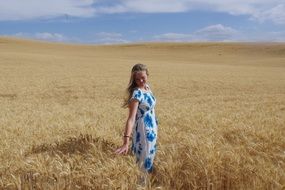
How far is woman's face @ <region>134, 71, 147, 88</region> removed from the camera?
597 cm

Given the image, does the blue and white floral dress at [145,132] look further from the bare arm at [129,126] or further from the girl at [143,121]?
the bare arm at [129,126]

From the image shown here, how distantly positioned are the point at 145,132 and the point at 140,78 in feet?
2.44

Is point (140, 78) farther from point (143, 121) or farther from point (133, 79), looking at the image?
point (143, 121)

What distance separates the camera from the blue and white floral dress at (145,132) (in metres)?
5.96

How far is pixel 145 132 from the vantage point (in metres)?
5.98

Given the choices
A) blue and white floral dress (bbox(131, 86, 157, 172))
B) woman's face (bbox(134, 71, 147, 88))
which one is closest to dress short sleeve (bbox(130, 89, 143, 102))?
blue and white floral dress (bbox(131, 86, 157, 172))

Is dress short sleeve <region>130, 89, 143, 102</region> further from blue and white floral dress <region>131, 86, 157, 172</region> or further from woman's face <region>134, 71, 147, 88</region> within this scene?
woman's face <region>134, 71, 147, 88</region>

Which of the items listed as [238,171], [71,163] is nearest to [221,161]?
[238,171]

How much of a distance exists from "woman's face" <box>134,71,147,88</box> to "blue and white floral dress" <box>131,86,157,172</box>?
98 millimetres

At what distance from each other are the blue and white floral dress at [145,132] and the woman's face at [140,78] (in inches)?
3.9

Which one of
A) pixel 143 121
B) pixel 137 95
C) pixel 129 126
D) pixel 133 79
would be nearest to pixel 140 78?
pixel 133 79

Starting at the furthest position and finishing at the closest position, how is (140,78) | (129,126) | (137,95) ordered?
(140,78) → (137,95) → (129,126)

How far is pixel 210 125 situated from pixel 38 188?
4931 millimetres

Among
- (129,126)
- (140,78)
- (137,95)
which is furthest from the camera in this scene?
(140,78)
